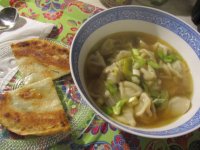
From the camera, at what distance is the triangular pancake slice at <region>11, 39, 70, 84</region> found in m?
1.12

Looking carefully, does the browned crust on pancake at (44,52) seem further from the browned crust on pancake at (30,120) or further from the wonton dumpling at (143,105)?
the wonton dumpling at (143,105)

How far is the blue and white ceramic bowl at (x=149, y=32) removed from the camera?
0.94 meters

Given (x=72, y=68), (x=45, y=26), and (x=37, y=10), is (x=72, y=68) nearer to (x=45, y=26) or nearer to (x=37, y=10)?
(x=45, y=26)

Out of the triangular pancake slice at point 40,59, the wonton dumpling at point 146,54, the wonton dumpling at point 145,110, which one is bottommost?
the triangular pancake slice at point 40,59

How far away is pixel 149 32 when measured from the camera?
1.21 metres

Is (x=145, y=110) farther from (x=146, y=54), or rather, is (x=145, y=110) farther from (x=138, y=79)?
(x=146, y=54)

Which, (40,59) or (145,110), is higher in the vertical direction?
(145,110)

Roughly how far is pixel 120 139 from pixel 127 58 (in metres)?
0.33

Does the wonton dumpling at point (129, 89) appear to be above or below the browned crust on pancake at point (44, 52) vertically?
above

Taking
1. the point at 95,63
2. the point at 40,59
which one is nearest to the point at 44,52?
the point at 40,59

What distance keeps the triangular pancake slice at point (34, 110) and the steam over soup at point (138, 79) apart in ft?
0.51

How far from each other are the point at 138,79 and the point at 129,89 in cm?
7

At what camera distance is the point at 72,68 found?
89 centimetres

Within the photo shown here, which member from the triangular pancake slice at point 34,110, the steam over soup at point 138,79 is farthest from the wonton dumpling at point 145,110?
the triangular pancake slice at point 34,110
